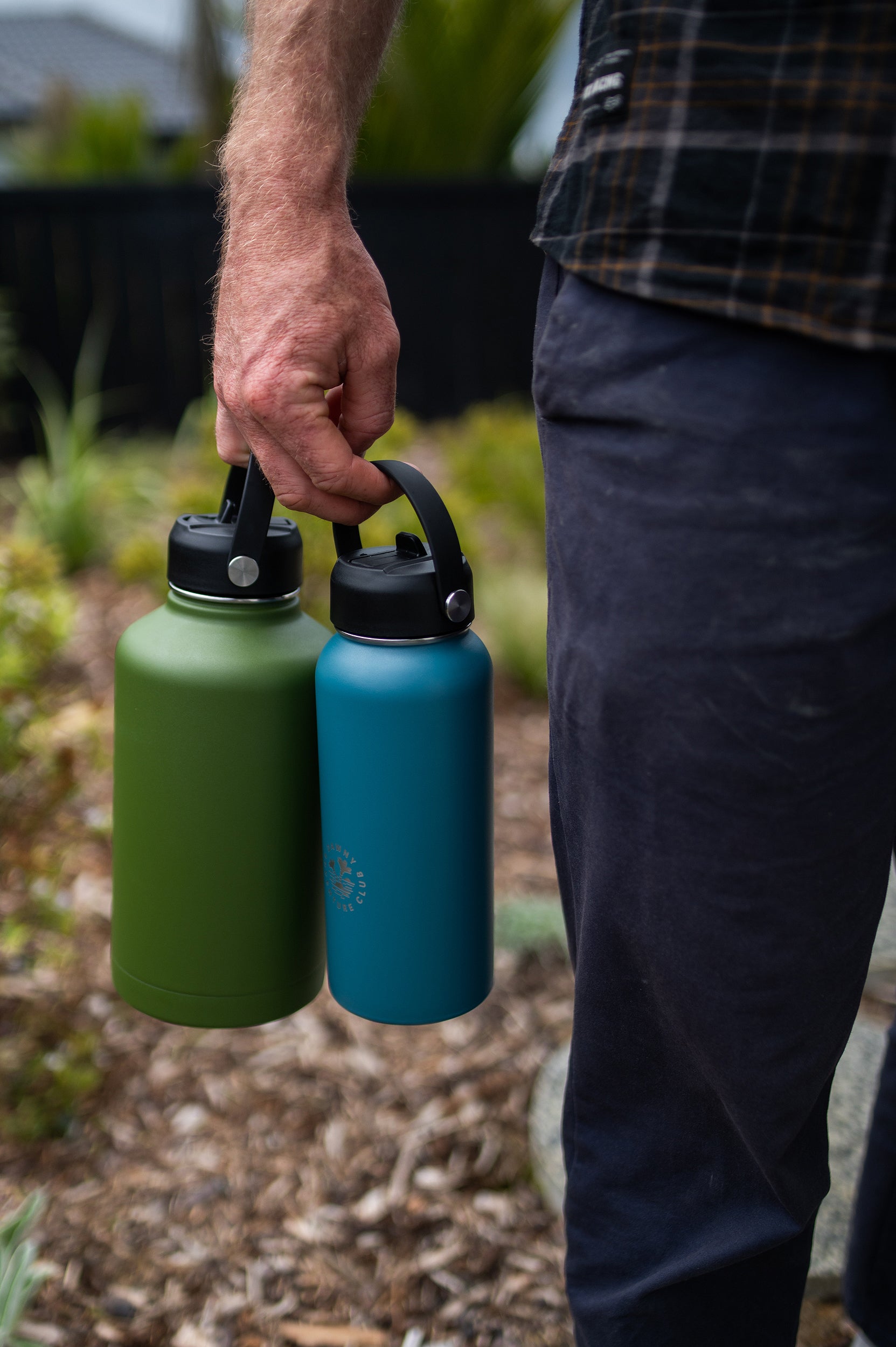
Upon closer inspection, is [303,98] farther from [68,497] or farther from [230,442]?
[68,497]

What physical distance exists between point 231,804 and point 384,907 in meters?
0.20

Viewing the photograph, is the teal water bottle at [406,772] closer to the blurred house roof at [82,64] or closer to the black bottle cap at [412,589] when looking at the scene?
the black bottle cap at [412,589]

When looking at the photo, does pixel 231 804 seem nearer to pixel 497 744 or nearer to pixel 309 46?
pixel 309 46

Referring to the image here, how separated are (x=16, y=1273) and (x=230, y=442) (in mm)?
1115

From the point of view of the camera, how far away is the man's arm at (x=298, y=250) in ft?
3.49

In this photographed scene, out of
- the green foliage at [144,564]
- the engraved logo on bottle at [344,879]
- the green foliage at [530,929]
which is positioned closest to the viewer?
the engraved logo on bottle at [344,879]

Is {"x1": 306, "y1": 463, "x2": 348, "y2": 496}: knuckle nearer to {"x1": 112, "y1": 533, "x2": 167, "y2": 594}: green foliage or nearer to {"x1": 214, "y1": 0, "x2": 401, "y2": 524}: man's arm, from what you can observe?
{"x1": 214, "y1": 0, "x2": 401, "y2": 524}: man's arm

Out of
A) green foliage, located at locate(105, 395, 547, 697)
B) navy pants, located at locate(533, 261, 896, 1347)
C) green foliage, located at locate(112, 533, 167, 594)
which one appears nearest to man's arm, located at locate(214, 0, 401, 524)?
navy pants, located at locate(533, 261, 896, 1347)

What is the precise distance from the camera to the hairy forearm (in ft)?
3.49

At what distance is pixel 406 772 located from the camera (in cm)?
114

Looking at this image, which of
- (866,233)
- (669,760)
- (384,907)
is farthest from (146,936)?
(866,233)

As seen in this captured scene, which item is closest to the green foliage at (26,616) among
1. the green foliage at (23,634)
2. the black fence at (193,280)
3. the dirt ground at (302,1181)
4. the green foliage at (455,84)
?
the green foliage at (23,634)

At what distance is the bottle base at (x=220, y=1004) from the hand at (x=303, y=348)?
56cm

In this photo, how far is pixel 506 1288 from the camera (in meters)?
1.70
